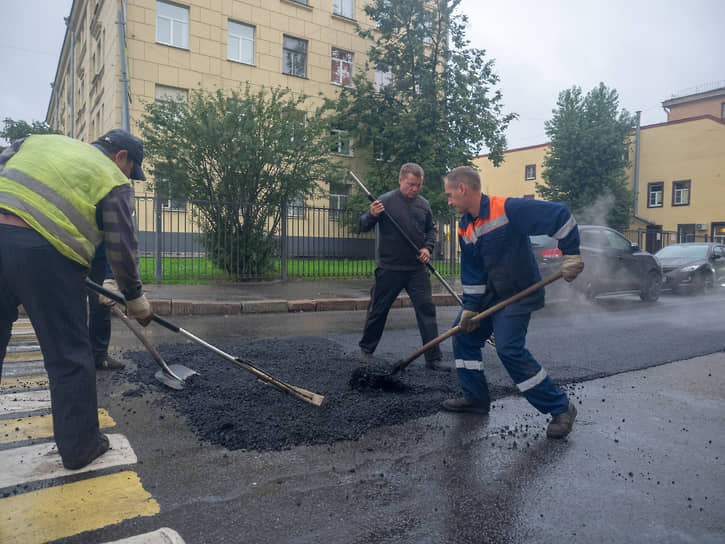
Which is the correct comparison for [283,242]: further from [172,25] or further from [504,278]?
[172,25]

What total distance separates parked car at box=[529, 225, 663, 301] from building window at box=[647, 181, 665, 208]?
26.4 meters

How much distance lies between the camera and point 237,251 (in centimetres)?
1206

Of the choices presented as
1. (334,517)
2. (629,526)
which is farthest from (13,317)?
(629,526)

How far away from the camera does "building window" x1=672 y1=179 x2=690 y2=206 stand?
1336 inches

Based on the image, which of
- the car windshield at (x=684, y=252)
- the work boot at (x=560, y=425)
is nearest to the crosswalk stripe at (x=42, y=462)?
the work boot at (x=560, y=425)

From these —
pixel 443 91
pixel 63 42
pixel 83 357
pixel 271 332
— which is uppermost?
pixel 63 42

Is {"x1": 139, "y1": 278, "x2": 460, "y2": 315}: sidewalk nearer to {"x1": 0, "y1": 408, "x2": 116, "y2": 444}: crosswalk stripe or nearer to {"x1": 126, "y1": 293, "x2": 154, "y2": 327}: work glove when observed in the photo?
{"x1": 0, "y1": 408, "x2": 116, "y2": 444}: crosswalk stripe

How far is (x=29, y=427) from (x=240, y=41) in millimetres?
21678

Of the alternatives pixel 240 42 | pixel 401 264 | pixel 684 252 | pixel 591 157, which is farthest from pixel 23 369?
pixel 591 157

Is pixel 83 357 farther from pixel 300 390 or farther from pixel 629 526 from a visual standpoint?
pixel 629 526

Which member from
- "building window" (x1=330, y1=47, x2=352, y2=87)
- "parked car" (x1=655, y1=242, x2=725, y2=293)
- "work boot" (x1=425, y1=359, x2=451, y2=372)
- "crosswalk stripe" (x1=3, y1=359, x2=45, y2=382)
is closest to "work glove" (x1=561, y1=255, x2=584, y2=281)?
"work boot" (x1=425, y1=359, x2=451, y2=372)

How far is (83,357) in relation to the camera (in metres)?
2.77

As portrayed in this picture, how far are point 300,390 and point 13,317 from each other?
1.79 m

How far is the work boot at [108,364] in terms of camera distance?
4.75m
